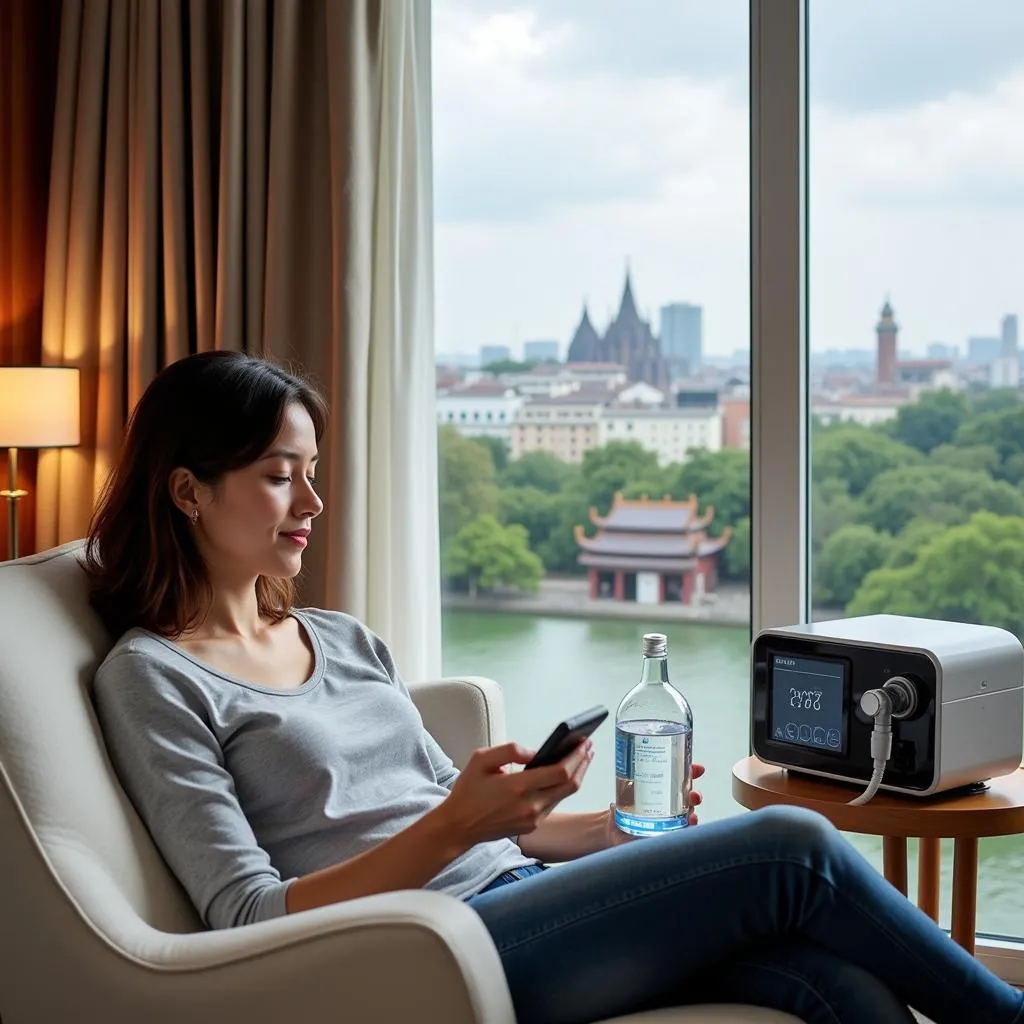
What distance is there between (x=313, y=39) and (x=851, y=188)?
112cm

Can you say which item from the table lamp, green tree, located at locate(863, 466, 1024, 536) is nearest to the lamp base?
the table lamp

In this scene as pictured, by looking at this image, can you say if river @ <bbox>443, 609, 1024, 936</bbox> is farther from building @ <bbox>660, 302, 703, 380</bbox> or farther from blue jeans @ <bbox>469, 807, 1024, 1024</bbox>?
blue jeans @ <bbox>469, 807, 1024, 1024</bbox>

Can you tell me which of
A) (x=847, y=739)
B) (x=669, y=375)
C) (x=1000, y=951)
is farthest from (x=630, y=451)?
(x=1000, y=951)

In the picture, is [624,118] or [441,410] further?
[441,410]

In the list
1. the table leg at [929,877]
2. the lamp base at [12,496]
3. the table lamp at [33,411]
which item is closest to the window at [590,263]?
the table leg at [929,877]

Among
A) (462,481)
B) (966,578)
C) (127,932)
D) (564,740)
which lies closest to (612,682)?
(462,481)

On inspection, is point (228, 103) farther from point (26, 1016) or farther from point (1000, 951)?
point (1000, 951)

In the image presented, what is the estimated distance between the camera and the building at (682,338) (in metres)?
2.71

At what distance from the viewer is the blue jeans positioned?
1.45 m

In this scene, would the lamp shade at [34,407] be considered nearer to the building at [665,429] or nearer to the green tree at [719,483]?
the building at [665,429]

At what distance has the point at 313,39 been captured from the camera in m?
2.69

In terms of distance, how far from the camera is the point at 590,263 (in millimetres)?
2807

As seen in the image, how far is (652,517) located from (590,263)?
56 cm

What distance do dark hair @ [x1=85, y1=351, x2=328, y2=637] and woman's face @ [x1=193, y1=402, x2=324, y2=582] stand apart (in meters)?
0.02
